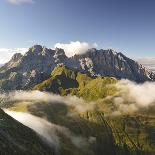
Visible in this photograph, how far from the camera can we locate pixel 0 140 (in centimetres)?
19462

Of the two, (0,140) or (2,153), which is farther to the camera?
(0,140)

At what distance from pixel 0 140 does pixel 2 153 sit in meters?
21.6

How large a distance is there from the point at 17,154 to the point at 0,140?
14459 millimetres

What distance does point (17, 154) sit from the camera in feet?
632

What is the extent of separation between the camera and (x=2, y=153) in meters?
174

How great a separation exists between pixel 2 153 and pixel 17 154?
64.5 feet

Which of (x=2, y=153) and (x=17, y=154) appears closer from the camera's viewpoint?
(x=2, y=153)
